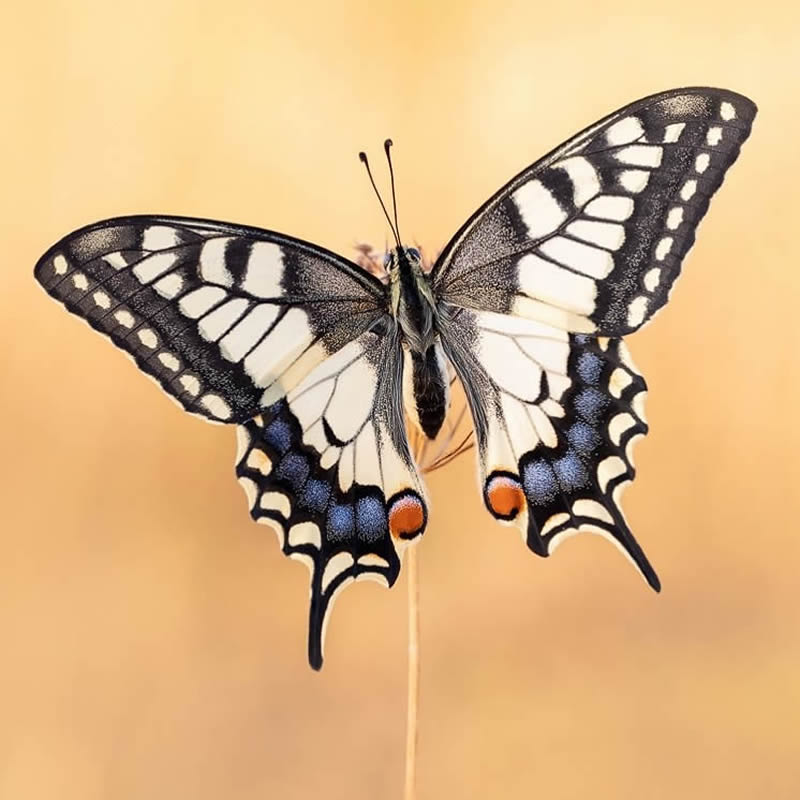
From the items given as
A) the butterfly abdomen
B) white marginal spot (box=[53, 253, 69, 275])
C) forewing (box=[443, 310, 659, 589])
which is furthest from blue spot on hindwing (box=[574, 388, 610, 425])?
white marginal spot (box=[53, 253, 69, 275])

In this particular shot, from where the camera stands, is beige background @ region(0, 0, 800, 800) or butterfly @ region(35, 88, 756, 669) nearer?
butterfly @ region(35, 88, 756, 669)

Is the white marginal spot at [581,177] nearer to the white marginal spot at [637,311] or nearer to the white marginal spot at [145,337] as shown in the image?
the white marginal spot at [637,311]

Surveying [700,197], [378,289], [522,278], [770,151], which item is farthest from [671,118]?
[770,151]

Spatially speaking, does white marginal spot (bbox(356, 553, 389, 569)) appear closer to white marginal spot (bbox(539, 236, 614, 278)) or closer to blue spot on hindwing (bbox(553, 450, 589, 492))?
blue spot on hindwing (bbox(553, 450, 589, 492))

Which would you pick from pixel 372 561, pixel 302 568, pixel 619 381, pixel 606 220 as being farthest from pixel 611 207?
pixel 302 568

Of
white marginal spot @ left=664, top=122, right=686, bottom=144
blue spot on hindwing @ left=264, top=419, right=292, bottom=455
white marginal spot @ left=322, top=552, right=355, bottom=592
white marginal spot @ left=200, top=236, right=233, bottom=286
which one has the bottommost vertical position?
white marginal spot @ left=322, top=552, right=355, bottom=592

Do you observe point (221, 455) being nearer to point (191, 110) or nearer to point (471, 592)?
point (471, 592)
